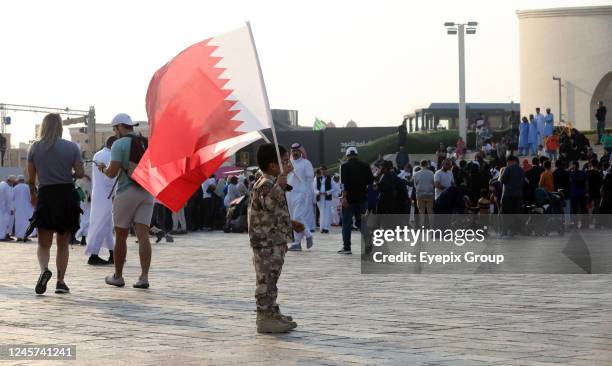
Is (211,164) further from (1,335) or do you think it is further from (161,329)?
(1,335)

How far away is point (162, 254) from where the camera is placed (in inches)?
747

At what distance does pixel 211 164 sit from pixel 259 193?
42.5 inches

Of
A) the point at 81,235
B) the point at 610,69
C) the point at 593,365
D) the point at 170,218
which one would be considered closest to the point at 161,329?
the point at 593,365

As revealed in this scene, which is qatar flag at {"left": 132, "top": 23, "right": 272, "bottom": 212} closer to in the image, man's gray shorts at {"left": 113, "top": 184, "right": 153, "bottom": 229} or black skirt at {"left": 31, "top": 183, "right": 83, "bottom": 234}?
black skirt at {"left": 31, "top": 183, "right": 83, "bottom": 234}

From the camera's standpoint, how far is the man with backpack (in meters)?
12.1

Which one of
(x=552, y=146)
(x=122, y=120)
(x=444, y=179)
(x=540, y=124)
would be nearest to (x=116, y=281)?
(x=122, y=120)

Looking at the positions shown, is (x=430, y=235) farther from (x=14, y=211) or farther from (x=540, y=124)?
(x=540, y=124)

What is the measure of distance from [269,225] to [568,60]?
187 feet

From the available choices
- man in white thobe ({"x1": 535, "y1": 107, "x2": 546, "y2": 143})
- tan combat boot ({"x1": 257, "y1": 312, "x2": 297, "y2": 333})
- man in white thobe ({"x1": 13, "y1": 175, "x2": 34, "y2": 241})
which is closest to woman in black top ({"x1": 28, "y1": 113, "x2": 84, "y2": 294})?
tan combat boot ({"x1": 257, "y1": 312, "x2": 297, "y2": 333})

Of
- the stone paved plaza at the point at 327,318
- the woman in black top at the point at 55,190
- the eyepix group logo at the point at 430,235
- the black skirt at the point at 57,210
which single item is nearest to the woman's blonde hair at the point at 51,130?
the woman in black top at the point at 55,190

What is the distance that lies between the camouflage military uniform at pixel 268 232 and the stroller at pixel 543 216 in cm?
1537

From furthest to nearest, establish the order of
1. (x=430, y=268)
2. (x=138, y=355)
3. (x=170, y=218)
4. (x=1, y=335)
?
1. (x=170, y=218)
2. (x=430, y=268)
3. (x=1, y=335)
4. (x=138, y=355)

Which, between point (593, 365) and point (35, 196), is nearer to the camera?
point (593, 365)

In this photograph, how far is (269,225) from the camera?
8.82 metres
